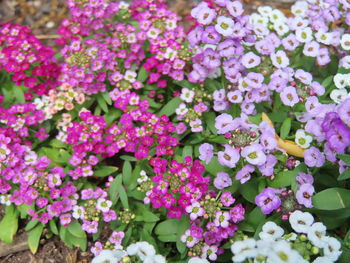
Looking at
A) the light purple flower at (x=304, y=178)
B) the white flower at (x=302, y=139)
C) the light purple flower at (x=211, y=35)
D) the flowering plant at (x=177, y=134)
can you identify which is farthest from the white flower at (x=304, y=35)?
the light purple flower at (x=304, y=178)

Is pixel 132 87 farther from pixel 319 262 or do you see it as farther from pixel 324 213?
pixel 319 262

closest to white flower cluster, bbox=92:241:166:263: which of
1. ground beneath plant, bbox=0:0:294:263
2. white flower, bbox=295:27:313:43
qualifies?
white flower, bbox=295:27:313:43

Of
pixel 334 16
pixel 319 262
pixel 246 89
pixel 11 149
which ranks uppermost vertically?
pixel 334 16

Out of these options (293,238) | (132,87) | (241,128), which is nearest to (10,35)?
(132,87)

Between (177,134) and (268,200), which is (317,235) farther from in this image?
(177,134)

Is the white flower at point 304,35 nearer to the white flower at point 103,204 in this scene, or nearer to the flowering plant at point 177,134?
the flowering plant at point 177,134

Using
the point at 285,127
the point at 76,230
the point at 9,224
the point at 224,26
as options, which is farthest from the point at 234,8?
the point at 9,224
